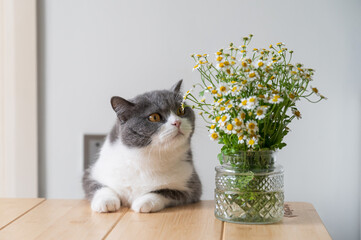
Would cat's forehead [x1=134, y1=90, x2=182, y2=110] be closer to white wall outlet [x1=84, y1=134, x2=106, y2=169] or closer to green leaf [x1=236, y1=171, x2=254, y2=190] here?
green leaf [x1=236, y1=171, x2=254, y2=190]

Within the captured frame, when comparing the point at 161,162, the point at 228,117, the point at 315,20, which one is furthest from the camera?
the point at 315,20

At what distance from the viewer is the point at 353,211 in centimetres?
179

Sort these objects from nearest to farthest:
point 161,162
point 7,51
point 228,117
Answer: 1. point 228,117
2. point 161,162
3. point 7,51

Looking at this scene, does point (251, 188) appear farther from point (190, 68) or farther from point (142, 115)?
point (190, 68)

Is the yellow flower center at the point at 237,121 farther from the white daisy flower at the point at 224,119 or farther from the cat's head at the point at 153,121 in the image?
Result: the cat's head at the point at 153,121

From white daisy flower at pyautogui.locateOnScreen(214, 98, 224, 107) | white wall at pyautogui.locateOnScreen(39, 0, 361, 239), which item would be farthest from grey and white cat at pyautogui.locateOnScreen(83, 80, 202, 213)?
white wall at pyautogui.locateOnScreen(39, 0, 361, 239)

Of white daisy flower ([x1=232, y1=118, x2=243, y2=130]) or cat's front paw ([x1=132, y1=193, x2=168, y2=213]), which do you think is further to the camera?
cat's front paw ([x1=132, y1=193, x2=168, y2=213])

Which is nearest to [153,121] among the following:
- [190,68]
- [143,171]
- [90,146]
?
[143,171]

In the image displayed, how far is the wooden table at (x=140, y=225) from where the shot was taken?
95 centimetres

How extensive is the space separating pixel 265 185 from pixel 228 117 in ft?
0.63

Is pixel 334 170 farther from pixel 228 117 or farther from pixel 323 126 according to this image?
pixel 228 117

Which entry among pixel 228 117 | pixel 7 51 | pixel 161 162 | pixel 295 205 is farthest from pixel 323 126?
pixel 7 51

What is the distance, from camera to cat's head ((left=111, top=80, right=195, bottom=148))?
1.16 metres

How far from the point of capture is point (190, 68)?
72.1 inches
